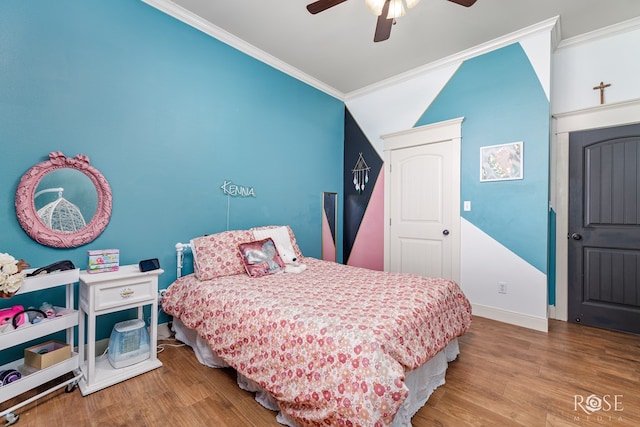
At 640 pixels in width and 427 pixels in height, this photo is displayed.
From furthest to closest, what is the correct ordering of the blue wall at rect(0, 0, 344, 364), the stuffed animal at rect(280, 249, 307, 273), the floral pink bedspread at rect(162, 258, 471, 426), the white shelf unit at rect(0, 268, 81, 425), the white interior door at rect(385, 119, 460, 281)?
the white interior door at rect(385, 119, 460, 281), the stuffed animal at rect(280, 249, 307, 273), the blue wall at rect(0, 0, 344, 364), the white shelf unit at rect(0, 268, 81, 425), the floral pink bedspread at rect(162, 258, 471, 426)

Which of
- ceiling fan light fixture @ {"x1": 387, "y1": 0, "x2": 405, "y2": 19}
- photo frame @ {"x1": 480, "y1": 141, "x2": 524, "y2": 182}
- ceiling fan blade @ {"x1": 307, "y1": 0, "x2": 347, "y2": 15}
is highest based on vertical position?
ceiling fan blade @ {"x1": 307, "y1": 0, "x2": 347, "y2": 15}

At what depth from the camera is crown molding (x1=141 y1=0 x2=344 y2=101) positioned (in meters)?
2.50

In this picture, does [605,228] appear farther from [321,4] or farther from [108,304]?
[108,304]

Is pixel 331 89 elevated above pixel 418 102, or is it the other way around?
pixel 331 89

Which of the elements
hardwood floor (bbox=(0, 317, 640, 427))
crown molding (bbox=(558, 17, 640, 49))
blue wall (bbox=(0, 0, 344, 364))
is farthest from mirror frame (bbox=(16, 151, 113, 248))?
crown molding (bbox=(558, 17, 640, 49))

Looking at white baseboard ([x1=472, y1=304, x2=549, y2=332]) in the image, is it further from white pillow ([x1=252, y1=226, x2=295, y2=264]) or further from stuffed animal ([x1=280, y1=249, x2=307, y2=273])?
white pillow ([x1=252, y1=226, x2=295, y2=264])

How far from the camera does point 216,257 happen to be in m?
2.43

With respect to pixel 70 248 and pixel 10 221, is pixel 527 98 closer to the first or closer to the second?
pixel 70 248

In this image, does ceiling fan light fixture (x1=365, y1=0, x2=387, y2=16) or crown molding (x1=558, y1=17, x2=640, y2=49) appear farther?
crown molding (x1=558, y1=17, x2=640, y2=49)

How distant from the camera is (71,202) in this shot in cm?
203

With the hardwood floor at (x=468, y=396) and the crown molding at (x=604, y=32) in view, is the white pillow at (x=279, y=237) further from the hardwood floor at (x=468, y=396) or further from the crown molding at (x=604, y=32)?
the crown molding at (x=604, y=32)

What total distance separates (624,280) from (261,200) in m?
3.73

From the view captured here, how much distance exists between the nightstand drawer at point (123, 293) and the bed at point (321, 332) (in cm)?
31

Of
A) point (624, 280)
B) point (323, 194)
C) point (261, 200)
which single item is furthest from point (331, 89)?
point (624, 280)
